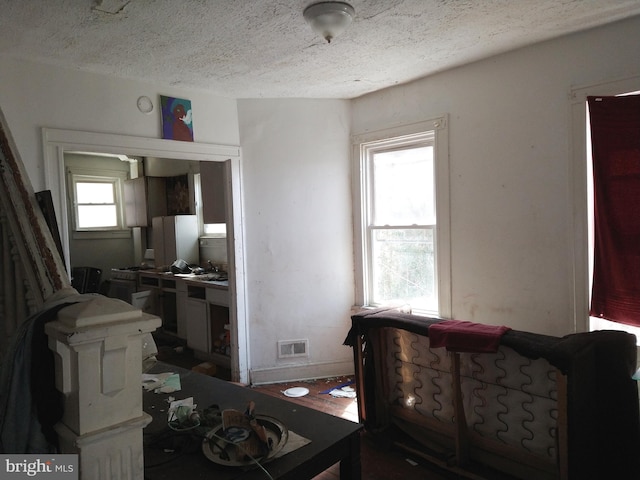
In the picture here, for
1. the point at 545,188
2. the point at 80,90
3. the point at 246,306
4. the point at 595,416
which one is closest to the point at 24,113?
the point at 80,90

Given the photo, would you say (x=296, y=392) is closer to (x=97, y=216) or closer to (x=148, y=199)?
(x=148, y=199)

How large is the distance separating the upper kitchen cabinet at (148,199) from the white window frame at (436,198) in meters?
3.57

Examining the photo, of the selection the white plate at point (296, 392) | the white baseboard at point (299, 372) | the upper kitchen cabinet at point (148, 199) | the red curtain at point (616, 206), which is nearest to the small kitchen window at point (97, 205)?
the upper kitchen cabinet at point (148, 199)

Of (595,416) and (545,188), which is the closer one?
(595,416)

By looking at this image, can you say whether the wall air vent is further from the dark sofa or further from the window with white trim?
the window with white trim

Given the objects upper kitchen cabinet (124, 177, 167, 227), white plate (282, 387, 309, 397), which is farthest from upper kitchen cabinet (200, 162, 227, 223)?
upper kitchen cabinet (124, 177, 167, 227)

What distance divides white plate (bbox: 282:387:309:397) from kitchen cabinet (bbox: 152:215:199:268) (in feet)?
9.07

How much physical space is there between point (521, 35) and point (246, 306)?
316cm

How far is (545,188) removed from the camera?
3.06 metres

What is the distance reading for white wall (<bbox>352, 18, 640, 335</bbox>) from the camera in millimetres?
2928

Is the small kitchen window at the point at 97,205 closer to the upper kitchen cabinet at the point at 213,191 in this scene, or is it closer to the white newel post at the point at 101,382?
the upper kitchen cabinet at the point at 213,191

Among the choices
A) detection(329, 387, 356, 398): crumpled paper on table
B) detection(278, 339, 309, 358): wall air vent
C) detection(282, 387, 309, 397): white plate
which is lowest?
detection(282, 387, 309, 397): white plate

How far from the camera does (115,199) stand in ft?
24.3

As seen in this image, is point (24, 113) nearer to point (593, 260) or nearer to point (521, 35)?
point (521, 35)
